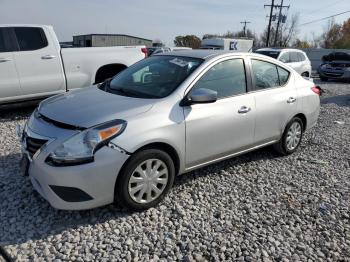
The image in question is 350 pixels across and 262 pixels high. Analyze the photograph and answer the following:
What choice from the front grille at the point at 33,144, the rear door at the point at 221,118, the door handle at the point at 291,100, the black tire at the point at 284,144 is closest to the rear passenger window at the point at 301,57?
the black tire at the point at 284,144

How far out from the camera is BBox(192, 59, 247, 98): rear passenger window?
159 inches

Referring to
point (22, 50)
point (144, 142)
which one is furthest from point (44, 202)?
point (22, 50)

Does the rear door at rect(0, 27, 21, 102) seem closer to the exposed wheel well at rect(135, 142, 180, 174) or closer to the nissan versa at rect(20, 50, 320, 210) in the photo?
the nissan versa at rect(20, 50, 320, 210)

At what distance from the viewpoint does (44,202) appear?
3.64 meters

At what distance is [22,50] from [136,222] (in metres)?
4.88

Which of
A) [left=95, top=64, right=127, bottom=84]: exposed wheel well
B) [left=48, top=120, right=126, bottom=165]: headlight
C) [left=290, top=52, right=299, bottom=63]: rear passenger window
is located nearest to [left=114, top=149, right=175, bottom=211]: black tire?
[left=48, top=120, right=126, bottom=165]: headlight

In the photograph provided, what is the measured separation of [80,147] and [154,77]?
1.52 meters

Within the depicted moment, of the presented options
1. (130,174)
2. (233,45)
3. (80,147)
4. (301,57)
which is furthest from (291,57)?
(233,45)

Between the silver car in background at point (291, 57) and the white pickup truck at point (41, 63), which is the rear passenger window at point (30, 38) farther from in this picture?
the silver car in background at point (291, 57)

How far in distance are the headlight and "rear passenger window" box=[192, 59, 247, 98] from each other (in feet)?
4.16

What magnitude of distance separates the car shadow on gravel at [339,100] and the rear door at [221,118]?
742 centimetres

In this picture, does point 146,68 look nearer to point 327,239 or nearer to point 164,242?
point 164,242

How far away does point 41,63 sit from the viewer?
22.7 ft

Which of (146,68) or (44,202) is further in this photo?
(146,68)
